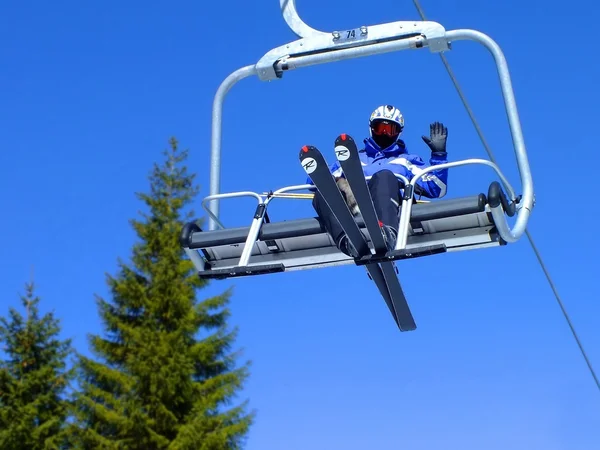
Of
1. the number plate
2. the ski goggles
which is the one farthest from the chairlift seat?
the number plate

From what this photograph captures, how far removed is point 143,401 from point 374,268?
16923mm

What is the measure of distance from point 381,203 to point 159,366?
16.9 meters

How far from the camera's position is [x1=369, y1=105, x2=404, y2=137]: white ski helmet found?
7289 millimetres

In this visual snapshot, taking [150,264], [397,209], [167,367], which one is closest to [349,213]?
[397,209]

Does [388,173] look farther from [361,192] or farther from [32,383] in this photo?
[32,383]

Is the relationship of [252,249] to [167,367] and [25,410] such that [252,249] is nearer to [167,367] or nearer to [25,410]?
[167,367]

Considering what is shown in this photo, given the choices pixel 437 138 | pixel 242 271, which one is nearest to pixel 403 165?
pixel 437 138

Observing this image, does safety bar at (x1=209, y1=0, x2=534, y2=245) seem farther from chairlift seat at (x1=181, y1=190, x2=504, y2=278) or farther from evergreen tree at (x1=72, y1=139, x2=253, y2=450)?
evergreen tree at (x1=72, y1=139, x2=253, y2=450)

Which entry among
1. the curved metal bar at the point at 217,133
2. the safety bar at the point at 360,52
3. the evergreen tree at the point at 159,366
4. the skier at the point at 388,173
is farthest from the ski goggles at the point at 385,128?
the evergreen tree at the point at 159,366

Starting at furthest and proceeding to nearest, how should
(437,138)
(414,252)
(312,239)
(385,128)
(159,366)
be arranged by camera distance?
1. (159,366)
2. (385,128)
3. (437,138)
4. (312,239)
5. (414,252)

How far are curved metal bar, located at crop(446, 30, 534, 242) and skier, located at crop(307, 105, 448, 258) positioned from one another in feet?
2.52

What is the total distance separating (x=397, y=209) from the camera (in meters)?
6.62

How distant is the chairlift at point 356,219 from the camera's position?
614cm

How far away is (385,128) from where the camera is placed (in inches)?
287
